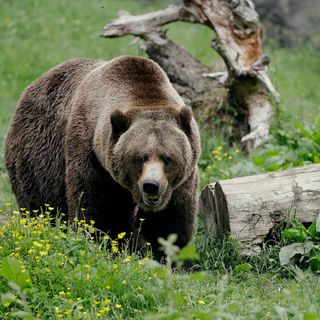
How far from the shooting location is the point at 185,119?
612 centimetres

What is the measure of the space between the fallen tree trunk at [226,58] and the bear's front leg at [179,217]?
2659 millimetres

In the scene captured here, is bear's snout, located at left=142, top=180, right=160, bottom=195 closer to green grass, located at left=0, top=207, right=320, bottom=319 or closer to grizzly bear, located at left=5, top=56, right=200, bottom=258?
grizzly bear, located at left=5, top=56, right=200, bottom=258

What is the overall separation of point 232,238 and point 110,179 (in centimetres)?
106

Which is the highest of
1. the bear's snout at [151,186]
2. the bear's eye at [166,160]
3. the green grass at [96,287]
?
the bear's eye at [166,160]

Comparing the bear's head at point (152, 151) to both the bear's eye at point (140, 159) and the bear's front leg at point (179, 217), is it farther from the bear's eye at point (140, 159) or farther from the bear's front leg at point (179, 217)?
the bear's front leg at point (179, 217)

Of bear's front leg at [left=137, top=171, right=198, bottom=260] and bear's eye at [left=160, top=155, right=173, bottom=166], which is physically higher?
bear's eye at [left=160, top=155, right=173, bottom=166]

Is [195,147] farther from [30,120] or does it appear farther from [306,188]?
[30,120]

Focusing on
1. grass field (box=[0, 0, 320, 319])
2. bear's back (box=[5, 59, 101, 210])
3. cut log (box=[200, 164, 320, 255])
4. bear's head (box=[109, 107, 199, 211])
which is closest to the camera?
grass field (box=[0, 0, 320, 319])

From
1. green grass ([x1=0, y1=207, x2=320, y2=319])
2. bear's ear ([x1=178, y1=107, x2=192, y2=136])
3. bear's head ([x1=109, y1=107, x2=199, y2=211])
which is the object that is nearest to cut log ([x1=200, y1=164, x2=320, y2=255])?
bear's head ([x1=109, y1=107, x2=199, y2=211])

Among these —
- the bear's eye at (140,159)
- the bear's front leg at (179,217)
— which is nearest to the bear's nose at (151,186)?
the bear's eye at (140,159)

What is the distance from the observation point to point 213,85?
9984 millimetres

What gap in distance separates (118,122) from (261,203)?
132 cm

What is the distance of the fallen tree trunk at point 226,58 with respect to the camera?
9.21m

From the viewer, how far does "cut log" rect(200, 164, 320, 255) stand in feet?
21.1
